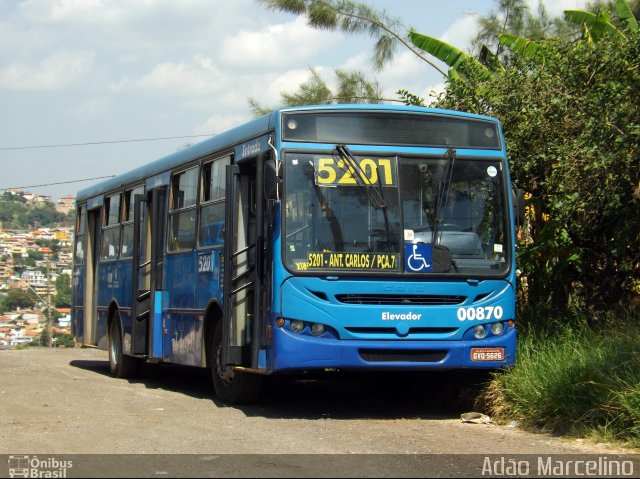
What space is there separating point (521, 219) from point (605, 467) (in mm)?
3955

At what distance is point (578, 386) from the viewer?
376 inches

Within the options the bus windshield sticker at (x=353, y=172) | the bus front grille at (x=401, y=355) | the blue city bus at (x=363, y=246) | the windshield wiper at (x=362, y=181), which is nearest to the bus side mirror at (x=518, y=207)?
the blue city bus at (x=363, y=246)

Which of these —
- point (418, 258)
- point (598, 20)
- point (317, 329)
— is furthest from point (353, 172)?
A: point (598, 20)

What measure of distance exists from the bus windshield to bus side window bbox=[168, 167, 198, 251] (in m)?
2.97

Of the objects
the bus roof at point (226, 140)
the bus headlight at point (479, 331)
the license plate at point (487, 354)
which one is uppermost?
the bus roof at point (226, 140)

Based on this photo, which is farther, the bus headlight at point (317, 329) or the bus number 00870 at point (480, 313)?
the bus number 00870 at point (480, 313)

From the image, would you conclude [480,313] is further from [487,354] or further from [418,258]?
[418,258]

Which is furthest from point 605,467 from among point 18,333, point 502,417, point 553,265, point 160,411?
point 18,333

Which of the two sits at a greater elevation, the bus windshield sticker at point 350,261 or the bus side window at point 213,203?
the bus side window at point 213,203

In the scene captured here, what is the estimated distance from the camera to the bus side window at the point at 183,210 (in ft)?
43.2

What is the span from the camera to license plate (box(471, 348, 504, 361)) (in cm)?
1064

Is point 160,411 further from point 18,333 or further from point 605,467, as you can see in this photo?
point 18,333

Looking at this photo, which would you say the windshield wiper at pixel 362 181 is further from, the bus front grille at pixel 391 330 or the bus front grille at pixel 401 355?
the bus front grille at pixel 401 355

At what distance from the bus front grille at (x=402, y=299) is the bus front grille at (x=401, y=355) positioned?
475 mm
